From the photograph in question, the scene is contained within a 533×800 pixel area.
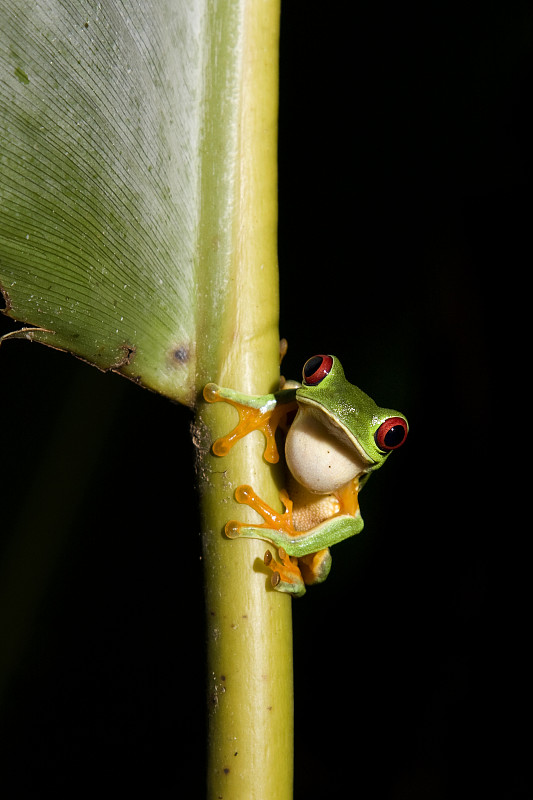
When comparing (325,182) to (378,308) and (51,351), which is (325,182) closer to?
(378,308)

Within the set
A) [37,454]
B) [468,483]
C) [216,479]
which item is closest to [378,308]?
[468,483]

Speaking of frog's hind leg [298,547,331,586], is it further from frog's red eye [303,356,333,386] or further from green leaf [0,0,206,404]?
green leaf [0,0,206,404]

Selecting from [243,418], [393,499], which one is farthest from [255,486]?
[393,499]

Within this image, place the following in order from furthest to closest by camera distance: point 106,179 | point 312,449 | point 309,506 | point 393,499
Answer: point 393,499 → point 309,506 → point 312,449 → point 106,179

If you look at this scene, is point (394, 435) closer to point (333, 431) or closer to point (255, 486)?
point (333, 431)

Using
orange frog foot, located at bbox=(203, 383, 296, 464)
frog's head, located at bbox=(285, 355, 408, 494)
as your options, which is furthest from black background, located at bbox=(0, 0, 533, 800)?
orange frog foot, located at bbox=(203, 383, 296, 464)

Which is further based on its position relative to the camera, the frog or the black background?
the black background

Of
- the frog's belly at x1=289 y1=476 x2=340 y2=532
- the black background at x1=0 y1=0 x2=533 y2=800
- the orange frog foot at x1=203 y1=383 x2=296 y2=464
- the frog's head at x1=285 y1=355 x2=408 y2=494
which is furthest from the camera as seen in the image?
the black background at x1=0 y1=0 x2=533 y2=800
